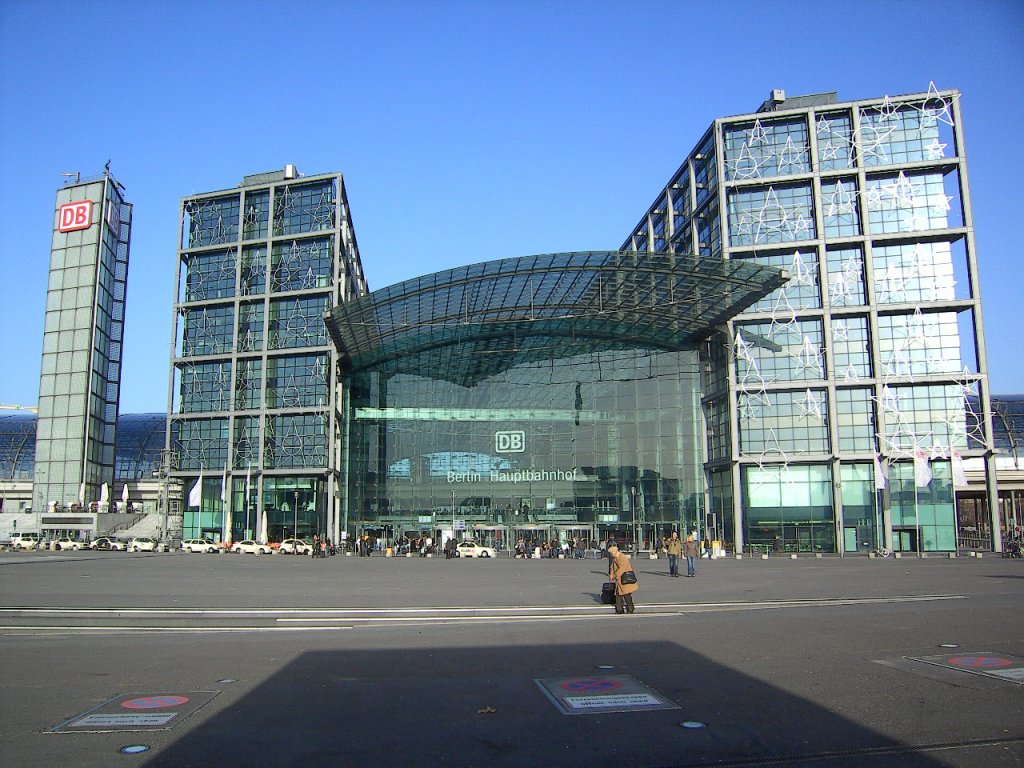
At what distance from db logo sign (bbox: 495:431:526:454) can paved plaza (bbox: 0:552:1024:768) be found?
4633 centimetres

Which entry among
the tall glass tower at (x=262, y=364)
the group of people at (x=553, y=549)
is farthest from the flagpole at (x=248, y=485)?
the group of people at (x=553, y=549)

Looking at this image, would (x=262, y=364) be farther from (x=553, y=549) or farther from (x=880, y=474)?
(x=880, y=474)

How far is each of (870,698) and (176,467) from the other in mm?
66257

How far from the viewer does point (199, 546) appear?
63.3 metres

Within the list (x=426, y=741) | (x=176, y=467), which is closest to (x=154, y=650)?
(x=426, y=741)

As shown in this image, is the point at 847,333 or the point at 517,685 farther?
Result: the point at 847,333

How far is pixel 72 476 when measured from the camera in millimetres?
78438

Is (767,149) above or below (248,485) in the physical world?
above

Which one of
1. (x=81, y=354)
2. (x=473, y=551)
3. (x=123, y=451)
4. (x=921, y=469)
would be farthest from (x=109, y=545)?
(x=921, y=469)

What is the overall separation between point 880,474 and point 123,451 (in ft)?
293

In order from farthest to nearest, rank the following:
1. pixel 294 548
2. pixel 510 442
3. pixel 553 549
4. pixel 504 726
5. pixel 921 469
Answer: pixel 510 442
pixel 294 548
pixel 553 549
pixel 921 469
pixel 504 726

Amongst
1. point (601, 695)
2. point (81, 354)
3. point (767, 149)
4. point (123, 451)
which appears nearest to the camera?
point (601, 695)

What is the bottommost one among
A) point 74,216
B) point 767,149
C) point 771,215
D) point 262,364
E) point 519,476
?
point 519,476

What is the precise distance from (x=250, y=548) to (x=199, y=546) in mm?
4940
